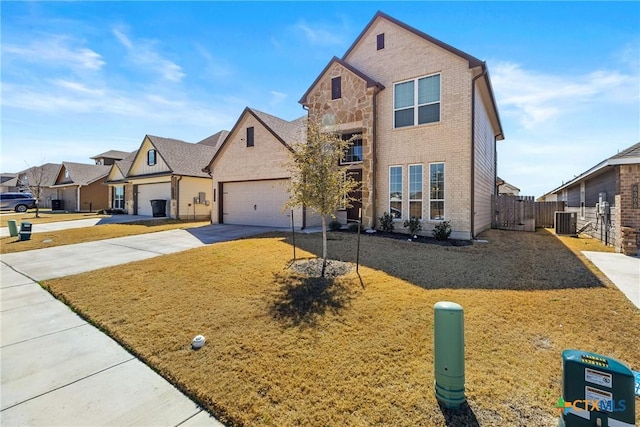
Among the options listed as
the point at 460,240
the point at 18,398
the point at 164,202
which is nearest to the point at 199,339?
the point at 18,398

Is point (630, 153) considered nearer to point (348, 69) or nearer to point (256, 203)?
point (348, 69)

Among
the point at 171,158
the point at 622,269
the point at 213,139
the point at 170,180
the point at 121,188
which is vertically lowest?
the point at 622,269

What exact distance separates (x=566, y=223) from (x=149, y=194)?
93.6ft

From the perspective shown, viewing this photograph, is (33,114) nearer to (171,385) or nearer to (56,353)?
(56,353)

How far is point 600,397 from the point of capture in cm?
208

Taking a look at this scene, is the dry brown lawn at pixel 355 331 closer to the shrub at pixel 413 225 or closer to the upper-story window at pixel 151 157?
the shrub at pixel 413 225

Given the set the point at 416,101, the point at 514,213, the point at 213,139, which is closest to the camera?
Result: the point at 416,101

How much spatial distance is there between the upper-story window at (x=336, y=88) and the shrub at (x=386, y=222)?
6340 millimetres

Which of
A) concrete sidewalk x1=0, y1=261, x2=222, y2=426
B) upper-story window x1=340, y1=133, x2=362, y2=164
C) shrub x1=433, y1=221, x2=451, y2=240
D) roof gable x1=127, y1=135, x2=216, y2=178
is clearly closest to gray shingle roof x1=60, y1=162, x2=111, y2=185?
roof gable x1=127, y1=135, x2=216, y2=178

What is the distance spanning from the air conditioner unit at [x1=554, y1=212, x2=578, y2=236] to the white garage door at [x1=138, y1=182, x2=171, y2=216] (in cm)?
2494

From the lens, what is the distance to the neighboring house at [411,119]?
11578mm

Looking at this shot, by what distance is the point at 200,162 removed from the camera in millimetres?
24109

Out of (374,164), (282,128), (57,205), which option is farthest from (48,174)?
(374,164)

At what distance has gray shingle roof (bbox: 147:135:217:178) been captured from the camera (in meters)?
21.8
